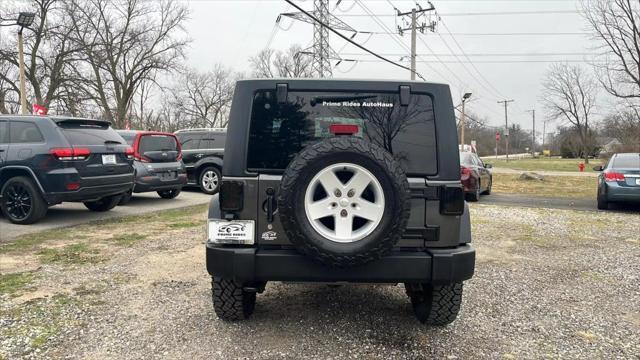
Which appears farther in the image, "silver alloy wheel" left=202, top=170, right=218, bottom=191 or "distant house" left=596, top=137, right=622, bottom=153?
"distant house" left=596, top=137, right=622, bottom=153

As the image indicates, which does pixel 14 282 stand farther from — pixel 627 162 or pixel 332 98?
pixel 627 162

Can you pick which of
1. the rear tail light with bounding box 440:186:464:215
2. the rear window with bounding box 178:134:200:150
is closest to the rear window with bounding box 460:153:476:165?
the rear window with bounding box 178:134:200:150

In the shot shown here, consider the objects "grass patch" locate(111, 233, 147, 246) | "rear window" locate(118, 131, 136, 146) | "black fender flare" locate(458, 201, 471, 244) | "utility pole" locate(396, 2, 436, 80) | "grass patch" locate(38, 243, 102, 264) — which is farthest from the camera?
"utility pole" locate(396, 2, 436, 80)

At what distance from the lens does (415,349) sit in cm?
326

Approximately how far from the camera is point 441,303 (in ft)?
11.4

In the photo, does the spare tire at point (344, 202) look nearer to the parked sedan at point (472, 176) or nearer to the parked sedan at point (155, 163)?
the parked sedan at point (155, 163)

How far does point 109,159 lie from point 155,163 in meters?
2.42

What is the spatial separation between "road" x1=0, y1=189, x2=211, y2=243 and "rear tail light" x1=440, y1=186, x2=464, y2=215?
6.29m

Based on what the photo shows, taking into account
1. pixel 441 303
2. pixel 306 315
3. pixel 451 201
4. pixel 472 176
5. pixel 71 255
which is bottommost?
pixel 306 315

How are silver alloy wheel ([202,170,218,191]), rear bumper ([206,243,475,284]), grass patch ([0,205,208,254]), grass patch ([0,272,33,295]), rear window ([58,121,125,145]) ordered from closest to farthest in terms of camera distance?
rear bumper ([206,243,475,284])
grass patch ([0,272,33,295])
grass patch ([0,205,208,254])
rear window ([58,121,125,145])
silver alloy wheel ([202,170,218,191])

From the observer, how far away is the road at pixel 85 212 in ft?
23.9

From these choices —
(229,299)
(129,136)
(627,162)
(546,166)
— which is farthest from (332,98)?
(546,166)

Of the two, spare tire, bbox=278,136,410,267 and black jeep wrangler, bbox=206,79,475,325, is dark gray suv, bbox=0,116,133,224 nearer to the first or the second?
black jeep wrangler, bbox=206,79,475,325

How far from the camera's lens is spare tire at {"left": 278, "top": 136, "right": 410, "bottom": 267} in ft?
9.34
